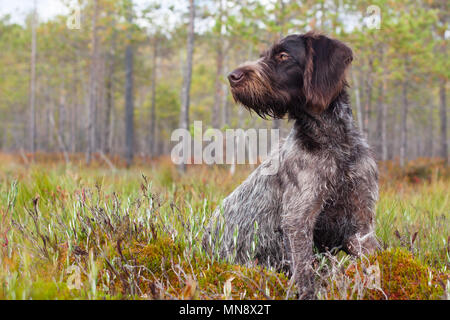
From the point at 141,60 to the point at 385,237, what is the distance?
28223mm

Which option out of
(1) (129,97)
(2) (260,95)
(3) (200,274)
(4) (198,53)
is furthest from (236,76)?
(4) (198,53)

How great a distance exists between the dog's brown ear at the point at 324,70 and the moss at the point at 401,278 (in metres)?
1.27

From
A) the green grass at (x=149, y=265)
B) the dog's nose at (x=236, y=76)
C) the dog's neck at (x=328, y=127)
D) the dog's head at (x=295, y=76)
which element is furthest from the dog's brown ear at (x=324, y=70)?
the green grass at (x=149, y=265)

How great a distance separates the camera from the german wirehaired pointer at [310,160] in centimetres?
284

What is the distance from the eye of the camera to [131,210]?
3523 mm

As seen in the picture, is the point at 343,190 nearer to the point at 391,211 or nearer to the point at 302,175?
the point at 302,175

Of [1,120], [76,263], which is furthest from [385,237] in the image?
[1,120]

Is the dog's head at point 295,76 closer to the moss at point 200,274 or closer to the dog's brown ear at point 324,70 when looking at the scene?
the dog's brown ear at point 324,70

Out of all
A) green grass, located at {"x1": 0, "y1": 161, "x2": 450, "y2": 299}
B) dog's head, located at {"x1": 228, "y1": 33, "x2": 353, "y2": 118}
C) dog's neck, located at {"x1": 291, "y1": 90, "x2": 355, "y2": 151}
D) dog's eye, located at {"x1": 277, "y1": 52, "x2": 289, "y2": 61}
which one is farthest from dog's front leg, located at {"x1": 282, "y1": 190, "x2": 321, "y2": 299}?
dog's eye, located at {"x1": 277, "y1": 52, "x2": 289, "y2": 61}

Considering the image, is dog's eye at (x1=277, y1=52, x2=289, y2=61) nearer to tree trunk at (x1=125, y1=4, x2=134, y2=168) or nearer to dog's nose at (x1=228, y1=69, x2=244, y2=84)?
dog's nose at (x1=228, y1=69, x2=244, y2=84)

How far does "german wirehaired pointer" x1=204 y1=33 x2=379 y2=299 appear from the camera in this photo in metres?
2.84

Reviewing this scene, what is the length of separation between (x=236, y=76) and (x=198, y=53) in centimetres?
2769

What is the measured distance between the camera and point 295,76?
9.93ft

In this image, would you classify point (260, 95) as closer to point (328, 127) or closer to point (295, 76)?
point (295, 76)
